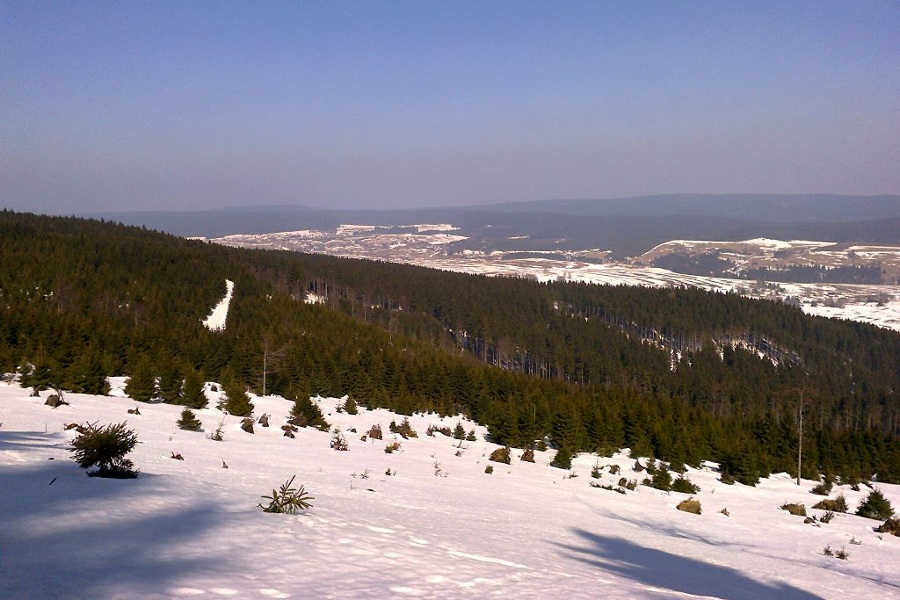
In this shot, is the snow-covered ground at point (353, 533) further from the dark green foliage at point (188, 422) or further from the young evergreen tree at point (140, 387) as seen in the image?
the young evergreen tree at point (140, 387)

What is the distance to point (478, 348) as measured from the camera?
129375 millimetres

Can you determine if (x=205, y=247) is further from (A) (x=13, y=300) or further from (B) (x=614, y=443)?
(B) (x=614, y=443)

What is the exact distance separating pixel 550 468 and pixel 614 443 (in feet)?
50.1

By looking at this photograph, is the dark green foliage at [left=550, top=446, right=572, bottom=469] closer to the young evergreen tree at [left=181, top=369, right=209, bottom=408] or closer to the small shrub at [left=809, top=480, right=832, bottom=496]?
the small shrub at [left=809, top=480, right=832, bottom=496]

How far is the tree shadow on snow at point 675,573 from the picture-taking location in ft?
30.9

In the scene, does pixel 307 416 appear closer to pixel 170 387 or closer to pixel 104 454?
pixel 170 387

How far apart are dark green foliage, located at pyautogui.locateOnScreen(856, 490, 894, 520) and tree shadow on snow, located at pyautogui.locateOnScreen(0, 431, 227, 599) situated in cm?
2904

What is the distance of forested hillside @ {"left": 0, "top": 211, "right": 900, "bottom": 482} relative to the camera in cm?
4294

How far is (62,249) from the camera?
8950cm

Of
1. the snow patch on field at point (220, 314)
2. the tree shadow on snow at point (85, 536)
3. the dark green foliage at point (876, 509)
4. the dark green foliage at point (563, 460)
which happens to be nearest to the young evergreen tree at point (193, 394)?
the dark green foliage at point (563, 460)

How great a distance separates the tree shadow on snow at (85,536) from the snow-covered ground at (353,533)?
0.03 m

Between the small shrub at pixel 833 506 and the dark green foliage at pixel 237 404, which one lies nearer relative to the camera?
the small shrub at pixel 833 506

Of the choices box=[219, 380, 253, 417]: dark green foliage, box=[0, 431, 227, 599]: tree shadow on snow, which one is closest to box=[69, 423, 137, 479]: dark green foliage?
box=[0, 431, 227, 599]: tree shadow on snow

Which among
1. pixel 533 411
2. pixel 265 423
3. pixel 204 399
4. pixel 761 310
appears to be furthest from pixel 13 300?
pixel 761 310
